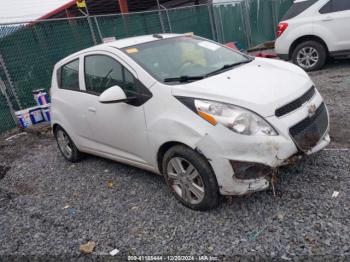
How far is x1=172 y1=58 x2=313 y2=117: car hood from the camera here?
2887mm

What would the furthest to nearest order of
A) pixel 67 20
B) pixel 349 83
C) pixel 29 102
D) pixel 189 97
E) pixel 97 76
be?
pixel 67 20 → pixel 29 102 → pixel 349 83 → pixel 97 76 → pixel 189 97

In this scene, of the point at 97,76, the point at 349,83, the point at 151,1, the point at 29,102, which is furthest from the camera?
the point at 151,1

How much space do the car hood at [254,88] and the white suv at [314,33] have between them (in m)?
4.63

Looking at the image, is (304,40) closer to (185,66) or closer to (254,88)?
(185,66)

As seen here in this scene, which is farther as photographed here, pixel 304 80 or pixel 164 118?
pixel 304 80

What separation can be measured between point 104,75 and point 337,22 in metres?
5.86

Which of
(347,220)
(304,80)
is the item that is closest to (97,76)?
(304,80)

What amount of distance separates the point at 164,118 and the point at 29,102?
18.9 ft

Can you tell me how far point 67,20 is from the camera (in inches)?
333

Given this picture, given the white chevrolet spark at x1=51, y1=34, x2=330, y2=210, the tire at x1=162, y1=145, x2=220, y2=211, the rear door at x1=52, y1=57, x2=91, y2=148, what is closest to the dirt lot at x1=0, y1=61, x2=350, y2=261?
the tire at x1=162, y1=145, x2=220, y2=211

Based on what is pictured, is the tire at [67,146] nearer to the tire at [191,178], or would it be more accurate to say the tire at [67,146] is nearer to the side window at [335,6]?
the tire at [191,178]

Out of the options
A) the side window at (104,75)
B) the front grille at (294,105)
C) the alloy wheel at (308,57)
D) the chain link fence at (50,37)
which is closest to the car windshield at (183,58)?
the side window at (104,75)

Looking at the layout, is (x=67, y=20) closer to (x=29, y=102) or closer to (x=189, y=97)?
(x=29, y=102)

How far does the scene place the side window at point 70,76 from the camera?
4.48 meters
